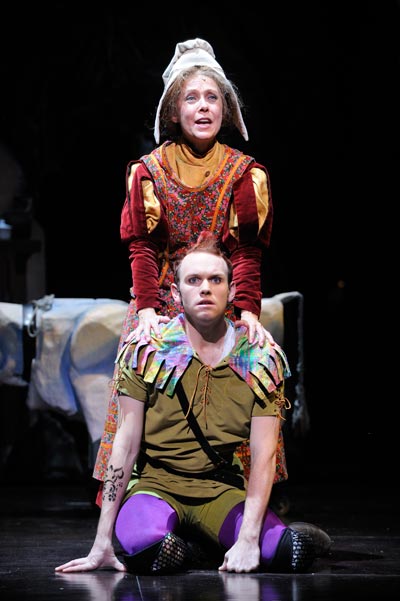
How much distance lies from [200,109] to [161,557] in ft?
3.84

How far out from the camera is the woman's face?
315cm

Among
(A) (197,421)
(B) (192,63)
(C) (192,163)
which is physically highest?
(B) (192,63)

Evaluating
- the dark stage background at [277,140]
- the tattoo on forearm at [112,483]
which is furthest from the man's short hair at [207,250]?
the dark stage background at [277,140]

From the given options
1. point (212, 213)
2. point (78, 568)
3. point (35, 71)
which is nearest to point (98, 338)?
point (212, 213)

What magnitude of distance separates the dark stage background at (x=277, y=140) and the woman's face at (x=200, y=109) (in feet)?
9.09

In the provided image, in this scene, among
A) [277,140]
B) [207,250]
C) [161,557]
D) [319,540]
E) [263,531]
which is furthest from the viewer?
[277,140]

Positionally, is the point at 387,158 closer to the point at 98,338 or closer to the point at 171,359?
the point at 98,338

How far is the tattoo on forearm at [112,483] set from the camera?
292 centimetres

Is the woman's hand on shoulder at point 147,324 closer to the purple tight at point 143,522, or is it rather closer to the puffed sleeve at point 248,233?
the puffed sleeve at point 248,233

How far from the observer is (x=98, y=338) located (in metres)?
4.59

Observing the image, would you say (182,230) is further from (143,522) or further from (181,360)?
(143,522)

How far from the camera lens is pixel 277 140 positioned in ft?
20.1

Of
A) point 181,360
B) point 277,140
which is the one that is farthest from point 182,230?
point 277,140

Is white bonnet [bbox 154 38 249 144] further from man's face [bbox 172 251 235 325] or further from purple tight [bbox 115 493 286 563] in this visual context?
purple tight [bbox 115 493 286 563]
